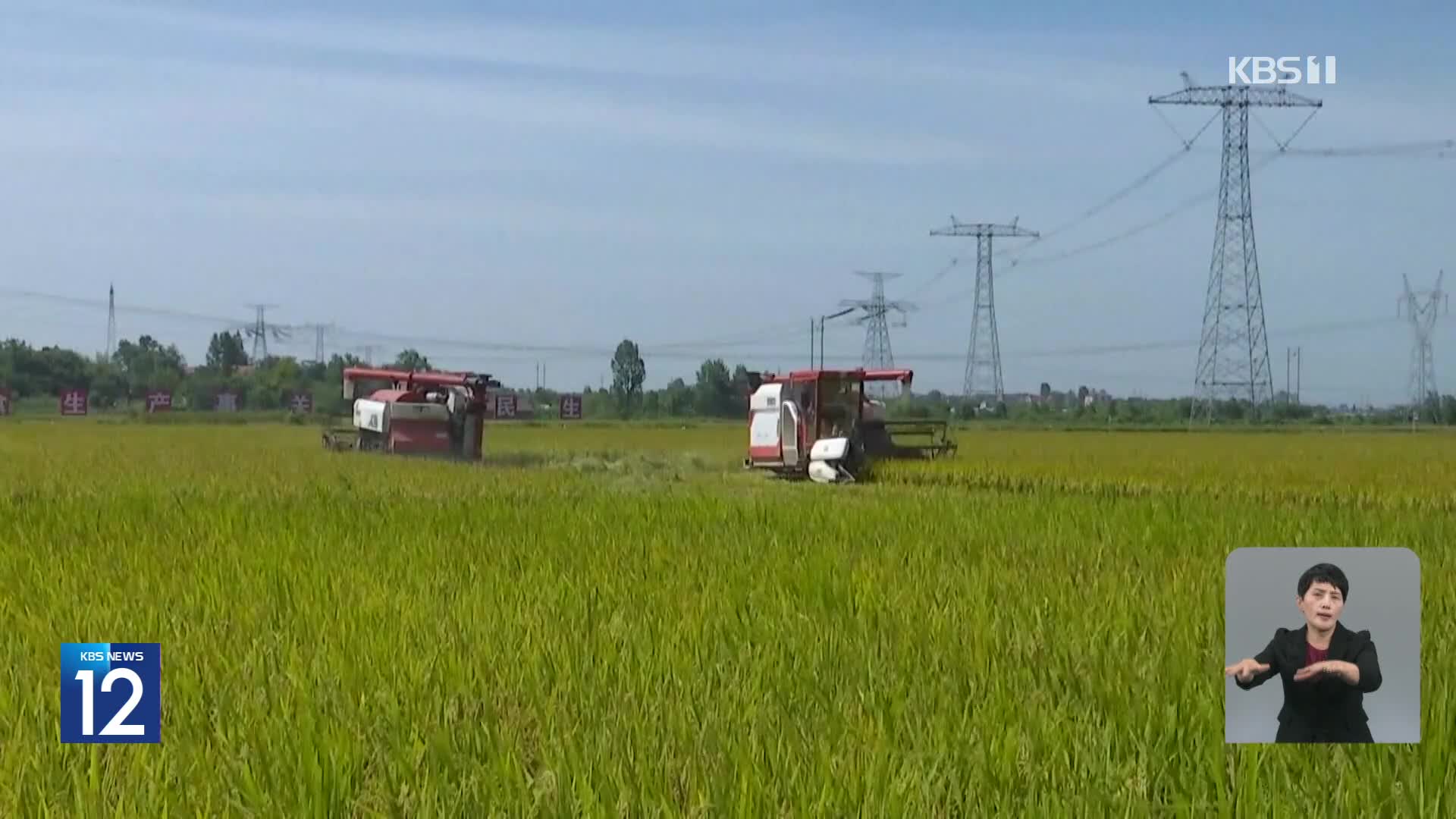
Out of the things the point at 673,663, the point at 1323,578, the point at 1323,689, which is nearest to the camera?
the point at 1323,578

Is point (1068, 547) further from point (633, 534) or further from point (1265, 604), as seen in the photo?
point (1265, 604)

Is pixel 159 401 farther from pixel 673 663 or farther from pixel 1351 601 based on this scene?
pixel 1351 601

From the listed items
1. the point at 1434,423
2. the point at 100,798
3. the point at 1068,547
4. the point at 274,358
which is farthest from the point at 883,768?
the point at 274,358

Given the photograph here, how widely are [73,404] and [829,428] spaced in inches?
2479

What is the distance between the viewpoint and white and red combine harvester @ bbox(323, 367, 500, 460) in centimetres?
2567

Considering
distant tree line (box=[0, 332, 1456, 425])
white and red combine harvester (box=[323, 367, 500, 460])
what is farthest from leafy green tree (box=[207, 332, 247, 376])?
white and red combine harvester (box=[323, 367, 500, 460])

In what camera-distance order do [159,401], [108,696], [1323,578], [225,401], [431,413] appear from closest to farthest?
[1323,578] < [108,696] < [431,413] < [159,401] < [225,401]

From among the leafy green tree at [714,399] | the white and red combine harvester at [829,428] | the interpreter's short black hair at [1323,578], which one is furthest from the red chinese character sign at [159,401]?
the interpreter's short black hair at [1323,578]

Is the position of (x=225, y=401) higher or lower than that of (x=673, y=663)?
higher

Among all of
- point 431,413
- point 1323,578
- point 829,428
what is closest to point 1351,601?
point 1323,578

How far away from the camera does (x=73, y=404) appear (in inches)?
2867

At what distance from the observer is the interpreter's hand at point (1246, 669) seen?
2.68 m

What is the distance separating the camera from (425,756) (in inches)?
154

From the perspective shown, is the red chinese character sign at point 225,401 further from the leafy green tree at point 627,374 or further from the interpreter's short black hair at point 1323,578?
the interpreter's short black hair at point 1323,578
